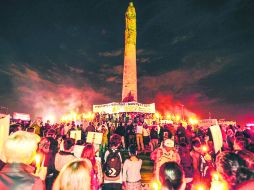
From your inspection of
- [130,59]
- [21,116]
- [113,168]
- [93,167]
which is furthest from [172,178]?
[130,59]

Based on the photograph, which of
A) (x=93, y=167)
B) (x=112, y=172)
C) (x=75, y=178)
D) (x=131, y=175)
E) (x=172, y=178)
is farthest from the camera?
(x=131, y=175)

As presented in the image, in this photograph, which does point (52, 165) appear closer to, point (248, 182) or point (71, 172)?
point (71, 172)

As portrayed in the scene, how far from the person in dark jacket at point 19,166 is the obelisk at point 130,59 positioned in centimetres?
4240

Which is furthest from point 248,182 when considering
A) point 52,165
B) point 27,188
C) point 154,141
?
point 154,141

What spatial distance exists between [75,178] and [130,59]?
4850 cm

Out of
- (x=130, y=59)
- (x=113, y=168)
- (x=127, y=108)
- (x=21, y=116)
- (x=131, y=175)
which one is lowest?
(x=131, y=175)

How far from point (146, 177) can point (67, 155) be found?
4874mm

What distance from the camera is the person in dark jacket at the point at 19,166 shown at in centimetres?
252

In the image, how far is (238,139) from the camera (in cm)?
573

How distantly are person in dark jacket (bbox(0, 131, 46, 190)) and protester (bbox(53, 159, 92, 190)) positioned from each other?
0.32 metres

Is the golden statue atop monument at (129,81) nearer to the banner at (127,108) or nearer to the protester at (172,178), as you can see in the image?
the banner at (127,108)

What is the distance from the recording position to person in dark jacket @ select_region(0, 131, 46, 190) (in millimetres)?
2516

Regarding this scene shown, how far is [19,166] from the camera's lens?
104 inches

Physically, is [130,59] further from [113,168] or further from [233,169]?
[233,169]
